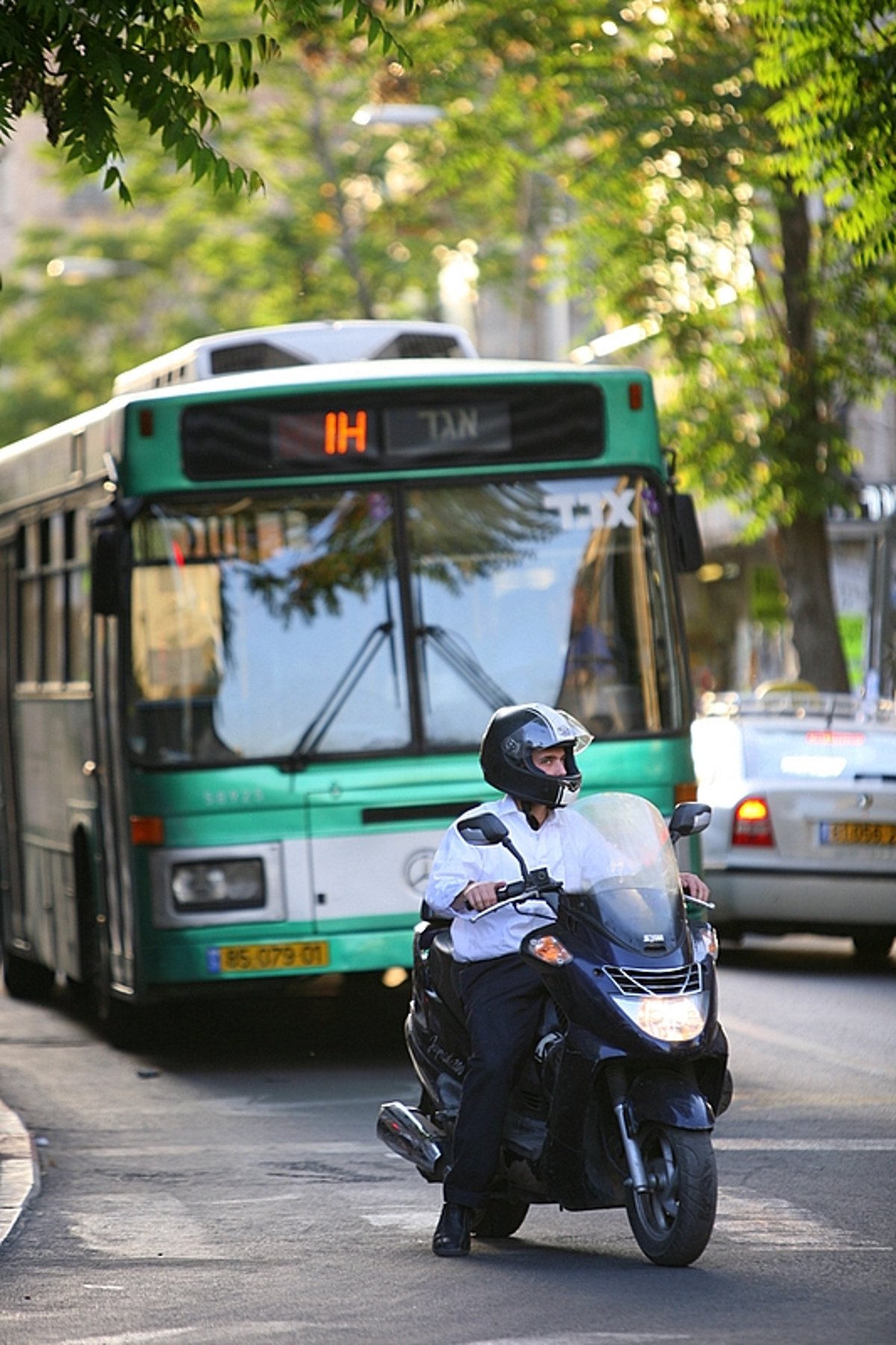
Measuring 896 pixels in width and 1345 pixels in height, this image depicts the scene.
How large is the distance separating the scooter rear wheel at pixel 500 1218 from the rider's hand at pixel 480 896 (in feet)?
3.53

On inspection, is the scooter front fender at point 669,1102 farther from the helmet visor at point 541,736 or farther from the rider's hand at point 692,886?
the helmet visor at point 541,736

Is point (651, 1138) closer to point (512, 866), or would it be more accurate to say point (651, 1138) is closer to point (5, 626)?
point (512, 866)

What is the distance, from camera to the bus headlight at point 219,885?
12.3 m

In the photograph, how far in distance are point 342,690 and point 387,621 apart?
36 centimetres

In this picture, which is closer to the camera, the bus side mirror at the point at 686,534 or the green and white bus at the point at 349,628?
the green and white bus at the point at 349,628

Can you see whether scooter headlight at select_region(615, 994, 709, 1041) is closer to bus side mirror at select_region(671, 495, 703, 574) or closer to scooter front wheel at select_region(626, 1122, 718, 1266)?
scooter front wheel at select_region(626, 1122, 718, 1266)

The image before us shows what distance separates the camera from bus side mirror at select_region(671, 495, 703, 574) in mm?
12547

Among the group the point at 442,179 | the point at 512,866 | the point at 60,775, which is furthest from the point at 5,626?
the point at 442,179

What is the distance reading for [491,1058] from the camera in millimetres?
7621

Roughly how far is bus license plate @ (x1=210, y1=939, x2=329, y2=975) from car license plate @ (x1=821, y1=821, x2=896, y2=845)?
4798 mm

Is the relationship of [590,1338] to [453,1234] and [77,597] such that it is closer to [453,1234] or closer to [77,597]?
[453,1234]

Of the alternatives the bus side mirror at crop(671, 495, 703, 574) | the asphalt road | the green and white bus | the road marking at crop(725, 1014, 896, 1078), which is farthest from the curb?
the bus side mirror at crop(671, 495, 703, 574)

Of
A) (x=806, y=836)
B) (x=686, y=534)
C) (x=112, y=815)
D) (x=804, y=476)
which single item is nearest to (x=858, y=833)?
(x=806, y=836)

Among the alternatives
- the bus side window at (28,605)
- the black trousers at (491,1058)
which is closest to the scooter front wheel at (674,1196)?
the black trousers at (491,1058)
